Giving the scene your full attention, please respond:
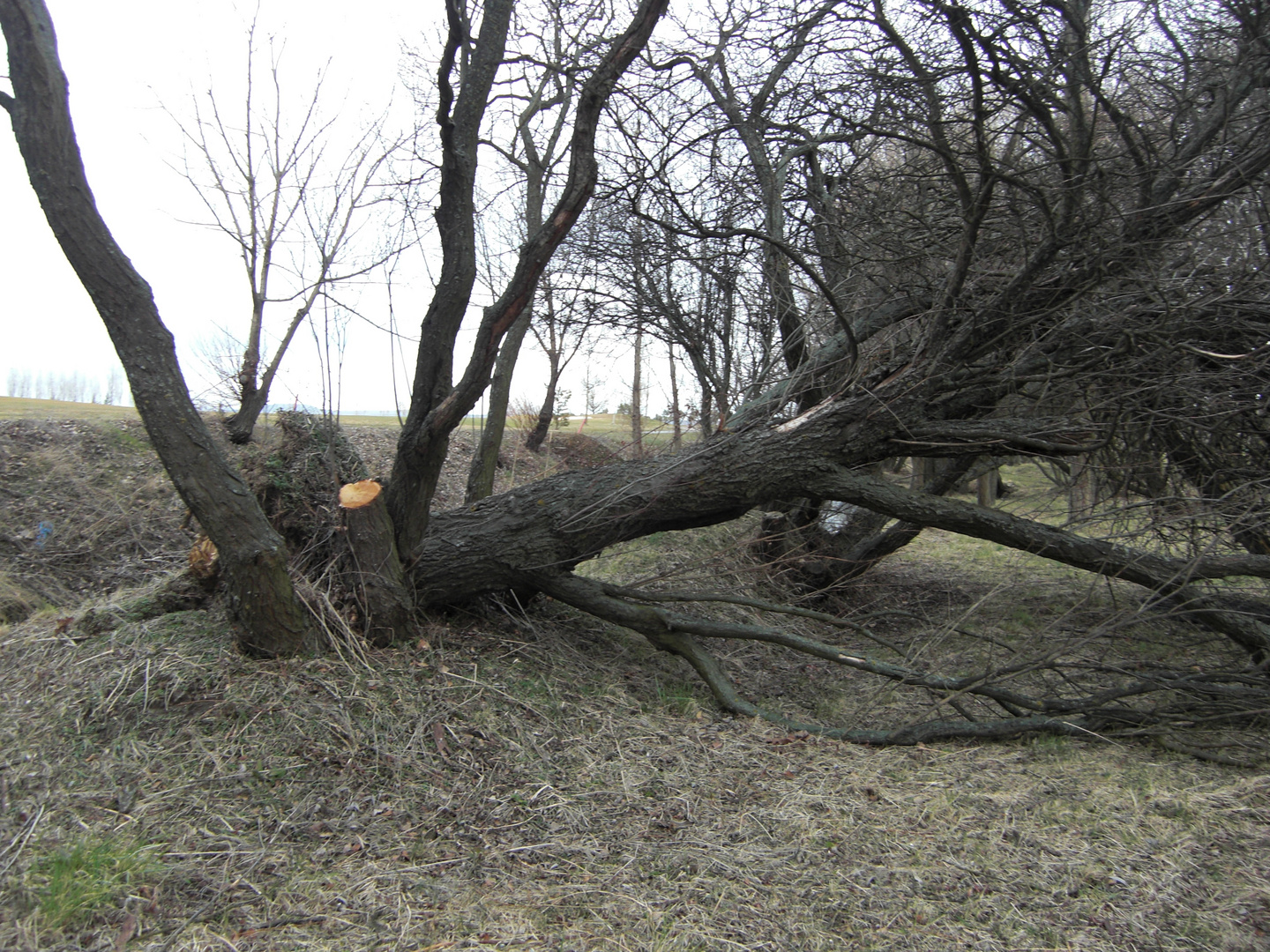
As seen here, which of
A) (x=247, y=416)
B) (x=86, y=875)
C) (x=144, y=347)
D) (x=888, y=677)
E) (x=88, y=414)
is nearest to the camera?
(x=86, y=875)

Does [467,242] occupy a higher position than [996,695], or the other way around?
[467,242]

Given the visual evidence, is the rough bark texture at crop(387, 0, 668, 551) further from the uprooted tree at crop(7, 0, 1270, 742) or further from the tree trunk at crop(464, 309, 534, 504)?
the tree trunk at crop(464, 309, 534, 504)

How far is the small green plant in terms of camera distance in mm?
2344

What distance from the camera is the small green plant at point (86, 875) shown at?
Answer: 234 centimetres

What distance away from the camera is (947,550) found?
10.1 m

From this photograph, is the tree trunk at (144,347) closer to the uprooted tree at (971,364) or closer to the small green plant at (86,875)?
the uprooted tree at (971,364)

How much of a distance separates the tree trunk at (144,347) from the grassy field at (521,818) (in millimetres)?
312

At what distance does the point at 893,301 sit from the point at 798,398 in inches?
43.1

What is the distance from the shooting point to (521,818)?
3168 millimetres

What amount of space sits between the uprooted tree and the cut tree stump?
2 cm

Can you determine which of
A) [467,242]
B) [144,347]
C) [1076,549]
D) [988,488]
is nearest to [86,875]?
[144,347]

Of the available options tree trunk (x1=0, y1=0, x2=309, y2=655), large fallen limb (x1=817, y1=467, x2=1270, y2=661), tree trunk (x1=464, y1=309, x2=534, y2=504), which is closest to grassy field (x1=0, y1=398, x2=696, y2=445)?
tree trunk (x1=464, y1=309, x2=534, y2=504)

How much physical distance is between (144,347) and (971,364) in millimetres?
4941

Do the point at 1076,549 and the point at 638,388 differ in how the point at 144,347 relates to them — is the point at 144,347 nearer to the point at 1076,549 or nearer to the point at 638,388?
the point at 1076,549
